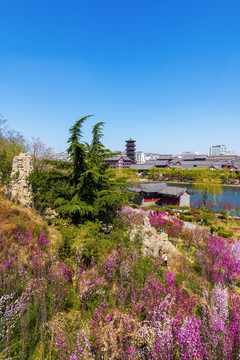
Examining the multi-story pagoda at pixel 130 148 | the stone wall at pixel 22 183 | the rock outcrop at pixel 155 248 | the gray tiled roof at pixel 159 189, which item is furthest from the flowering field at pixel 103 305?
the multi-story pagoda at pixel 130 148

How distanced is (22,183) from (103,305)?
9.63 m

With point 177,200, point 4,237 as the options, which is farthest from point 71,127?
point 177,200

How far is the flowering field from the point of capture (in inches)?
125

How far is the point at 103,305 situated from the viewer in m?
4.16

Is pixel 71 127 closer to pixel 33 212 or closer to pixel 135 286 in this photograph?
pixel 33 212

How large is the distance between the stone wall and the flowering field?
3233mm

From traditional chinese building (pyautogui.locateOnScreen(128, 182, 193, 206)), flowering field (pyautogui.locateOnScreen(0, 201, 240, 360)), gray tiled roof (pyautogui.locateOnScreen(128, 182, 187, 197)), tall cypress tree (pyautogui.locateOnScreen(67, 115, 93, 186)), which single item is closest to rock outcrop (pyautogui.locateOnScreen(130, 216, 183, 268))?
flowering field (pyautogui.locateOnScreen(0, 201, 240, 360))

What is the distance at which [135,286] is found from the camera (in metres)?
5.48

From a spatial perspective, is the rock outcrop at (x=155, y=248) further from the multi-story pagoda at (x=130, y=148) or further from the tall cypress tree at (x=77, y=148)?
the multi-story pagoda at (x=130, y=148)

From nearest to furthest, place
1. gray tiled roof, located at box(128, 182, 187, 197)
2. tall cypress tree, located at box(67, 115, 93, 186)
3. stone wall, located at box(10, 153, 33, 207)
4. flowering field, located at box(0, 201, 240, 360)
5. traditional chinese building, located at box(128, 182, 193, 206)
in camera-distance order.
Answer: flowering field, located at box(0, 201, 240, 360) < tall cypress tree, located at box(67, 115, 93, 186) < stone wall, located at box(10, 153, 33, 207) < gray tiled roof, located at box(128, 182, 187, 197) < traditional chinese building, located at box(128, 182, 193, 206)

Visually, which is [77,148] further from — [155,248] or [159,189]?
[159,189]

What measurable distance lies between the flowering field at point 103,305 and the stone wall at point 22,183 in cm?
323

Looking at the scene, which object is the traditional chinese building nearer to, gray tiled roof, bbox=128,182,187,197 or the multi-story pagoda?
gray tiled roof, bbox=128,182,187,197

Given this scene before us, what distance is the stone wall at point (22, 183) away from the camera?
1127 centimetres
